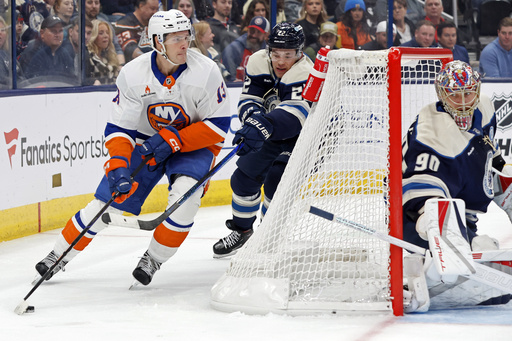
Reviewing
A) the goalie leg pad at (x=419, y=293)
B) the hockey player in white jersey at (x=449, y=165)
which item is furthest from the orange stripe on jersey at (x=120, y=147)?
the goalie leg pad at (x=419, y=293)

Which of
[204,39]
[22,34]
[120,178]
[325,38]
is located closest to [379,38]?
[325,38]

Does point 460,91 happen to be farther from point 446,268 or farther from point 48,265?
point 48,265

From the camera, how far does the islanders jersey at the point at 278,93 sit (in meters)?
3.42

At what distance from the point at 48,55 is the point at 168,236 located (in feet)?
6.85

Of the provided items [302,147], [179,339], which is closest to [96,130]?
[302,147]

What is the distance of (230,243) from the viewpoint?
163 inches

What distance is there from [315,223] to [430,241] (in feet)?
1.47

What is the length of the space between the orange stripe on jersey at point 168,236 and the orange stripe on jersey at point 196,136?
12.1 inches

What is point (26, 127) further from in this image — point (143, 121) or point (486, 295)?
point (486, 295)

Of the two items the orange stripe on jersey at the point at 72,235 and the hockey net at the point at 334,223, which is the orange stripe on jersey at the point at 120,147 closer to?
the orange stripe on jersey at the point at 72,235

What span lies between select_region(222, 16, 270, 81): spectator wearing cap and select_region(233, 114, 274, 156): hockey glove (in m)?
2.99

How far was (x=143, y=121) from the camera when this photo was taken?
11.5 ft

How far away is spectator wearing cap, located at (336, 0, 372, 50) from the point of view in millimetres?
6688

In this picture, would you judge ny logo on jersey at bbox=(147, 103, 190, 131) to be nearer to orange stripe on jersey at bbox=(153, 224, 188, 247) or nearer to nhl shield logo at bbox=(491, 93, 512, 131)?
orange stripe on jersey at bbox=(153, 224, 188, 247)
